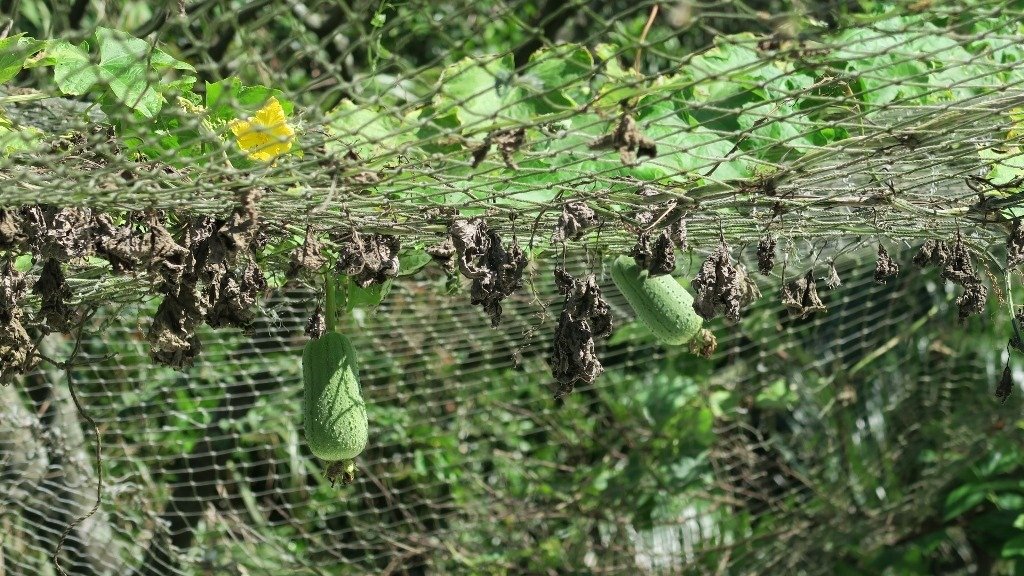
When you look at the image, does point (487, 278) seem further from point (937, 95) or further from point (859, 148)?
point (937, 95)

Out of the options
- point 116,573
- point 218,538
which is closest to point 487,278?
point 116,573

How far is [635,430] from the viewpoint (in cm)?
369

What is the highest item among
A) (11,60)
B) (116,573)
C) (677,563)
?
(11,60)

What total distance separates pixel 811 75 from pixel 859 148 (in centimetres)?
33

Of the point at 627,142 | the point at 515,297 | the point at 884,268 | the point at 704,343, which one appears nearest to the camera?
the point at 627,142

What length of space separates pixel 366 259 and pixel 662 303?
50 cm

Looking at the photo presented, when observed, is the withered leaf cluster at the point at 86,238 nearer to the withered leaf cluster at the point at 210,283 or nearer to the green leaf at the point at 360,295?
the withered leaf cluster at the point at 210,283

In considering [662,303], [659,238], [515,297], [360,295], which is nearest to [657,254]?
[659,238]

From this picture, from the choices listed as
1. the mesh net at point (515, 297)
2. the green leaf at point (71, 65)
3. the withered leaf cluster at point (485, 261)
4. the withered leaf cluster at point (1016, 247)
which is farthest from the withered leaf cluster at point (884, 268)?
the green leaf at point (71, 65)

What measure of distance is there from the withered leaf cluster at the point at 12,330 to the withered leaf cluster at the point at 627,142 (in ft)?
2.58

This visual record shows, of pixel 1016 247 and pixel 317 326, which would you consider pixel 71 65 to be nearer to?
pixel 317 326

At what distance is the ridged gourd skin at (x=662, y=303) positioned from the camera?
66.7 inches

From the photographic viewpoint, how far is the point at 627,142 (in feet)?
3.86

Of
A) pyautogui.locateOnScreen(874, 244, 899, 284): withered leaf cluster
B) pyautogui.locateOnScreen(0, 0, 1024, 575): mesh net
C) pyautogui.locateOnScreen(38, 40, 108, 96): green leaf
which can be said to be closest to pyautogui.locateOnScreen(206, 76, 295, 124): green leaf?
pyautogui.locateOnScreen(0, 0, 1024, 575): mesh net
